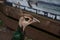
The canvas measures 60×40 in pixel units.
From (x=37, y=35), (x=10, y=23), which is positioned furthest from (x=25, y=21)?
(x=10, y=23)

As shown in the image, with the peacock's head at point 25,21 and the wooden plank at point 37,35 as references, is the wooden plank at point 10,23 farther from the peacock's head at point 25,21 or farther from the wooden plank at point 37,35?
the peacock's head at point 25,21

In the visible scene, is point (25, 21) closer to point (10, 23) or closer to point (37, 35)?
point (37, 35)

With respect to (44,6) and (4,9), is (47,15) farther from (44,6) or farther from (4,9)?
(4,9)

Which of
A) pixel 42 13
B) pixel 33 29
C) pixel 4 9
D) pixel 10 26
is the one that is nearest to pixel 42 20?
pixel 42 13

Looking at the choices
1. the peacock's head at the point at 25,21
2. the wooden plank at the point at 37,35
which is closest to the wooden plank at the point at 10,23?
the wooden plank at the point at 37,35

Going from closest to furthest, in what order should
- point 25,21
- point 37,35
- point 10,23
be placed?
point 25,21
point 37,35
point 10,23

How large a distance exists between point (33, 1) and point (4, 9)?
2.58ft

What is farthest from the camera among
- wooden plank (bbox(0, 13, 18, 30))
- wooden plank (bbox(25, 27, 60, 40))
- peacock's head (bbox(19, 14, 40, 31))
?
wooden plank (bbox(0, 13, 18, 30))

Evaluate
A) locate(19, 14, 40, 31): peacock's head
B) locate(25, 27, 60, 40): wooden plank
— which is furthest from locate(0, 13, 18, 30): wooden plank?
locate(19, 14, 40, 31): peacock's head

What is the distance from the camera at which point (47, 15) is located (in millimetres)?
1594

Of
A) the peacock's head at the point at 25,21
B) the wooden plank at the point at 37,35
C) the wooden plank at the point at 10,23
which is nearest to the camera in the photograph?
the peacock's head at the point at 25,21

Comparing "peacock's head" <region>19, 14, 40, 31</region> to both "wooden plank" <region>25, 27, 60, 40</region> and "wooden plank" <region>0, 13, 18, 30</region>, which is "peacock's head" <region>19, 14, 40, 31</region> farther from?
"wooden plank" <region>0, 13, 18, 30</region>

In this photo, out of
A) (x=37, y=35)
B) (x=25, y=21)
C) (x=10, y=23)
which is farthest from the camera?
(x=10, y=23)

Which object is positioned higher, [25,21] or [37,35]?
[25,21]
